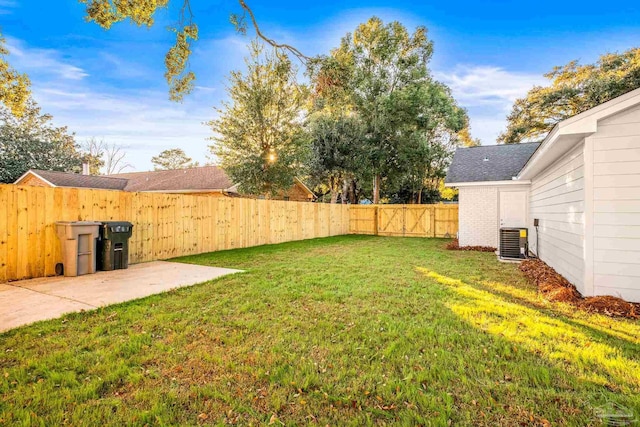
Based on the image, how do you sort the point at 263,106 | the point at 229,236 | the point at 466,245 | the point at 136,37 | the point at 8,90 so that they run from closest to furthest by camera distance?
the point at 8,90 < the point at 136,37 < the point at 229,236 < the point at 466,245 < the point at 263,106

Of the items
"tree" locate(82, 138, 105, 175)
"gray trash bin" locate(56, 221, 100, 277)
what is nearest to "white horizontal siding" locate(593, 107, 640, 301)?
"gray trash bin" locate(56, 221, 100, 277)

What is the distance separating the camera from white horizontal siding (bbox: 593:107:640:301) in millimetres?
4074

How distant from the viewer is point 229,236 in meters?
9.48

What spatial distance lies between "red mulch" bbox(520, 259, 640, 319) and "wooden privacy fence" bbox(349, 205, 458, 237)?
865 centimetres

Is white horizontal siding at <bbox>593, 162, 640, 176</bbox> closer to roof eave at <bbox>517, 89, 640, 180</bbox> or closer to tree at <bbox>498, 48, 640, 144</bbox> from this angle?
roof eave at <bbox>517, 89, 640, 180</bbox>

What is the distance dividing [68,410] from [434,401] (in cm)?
234

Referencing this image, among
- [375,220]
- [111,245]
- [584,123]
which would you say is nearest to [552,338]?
[584,123]

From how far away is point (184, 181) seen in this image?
19719 millimetres

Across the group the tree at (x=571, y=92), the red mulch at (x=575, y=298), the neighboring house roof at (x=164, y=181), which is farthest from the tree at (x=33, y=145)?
the tree at (x=571, y=92)

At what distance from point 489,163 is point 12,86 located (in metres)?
14.9

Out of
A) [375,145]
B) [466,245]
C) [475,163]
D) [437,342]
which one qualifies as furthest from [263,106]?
[437,342]

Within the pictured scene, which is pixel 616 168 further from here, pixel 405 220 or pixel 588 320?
pixel 405 220

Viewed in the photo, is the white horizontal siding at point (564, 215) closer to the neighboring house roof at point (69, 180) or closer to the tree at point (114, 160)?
the neighboring house roof at point (69, 180)

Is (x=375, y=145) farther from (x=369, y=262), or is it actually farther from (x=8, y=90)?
(x=8, y=90)
